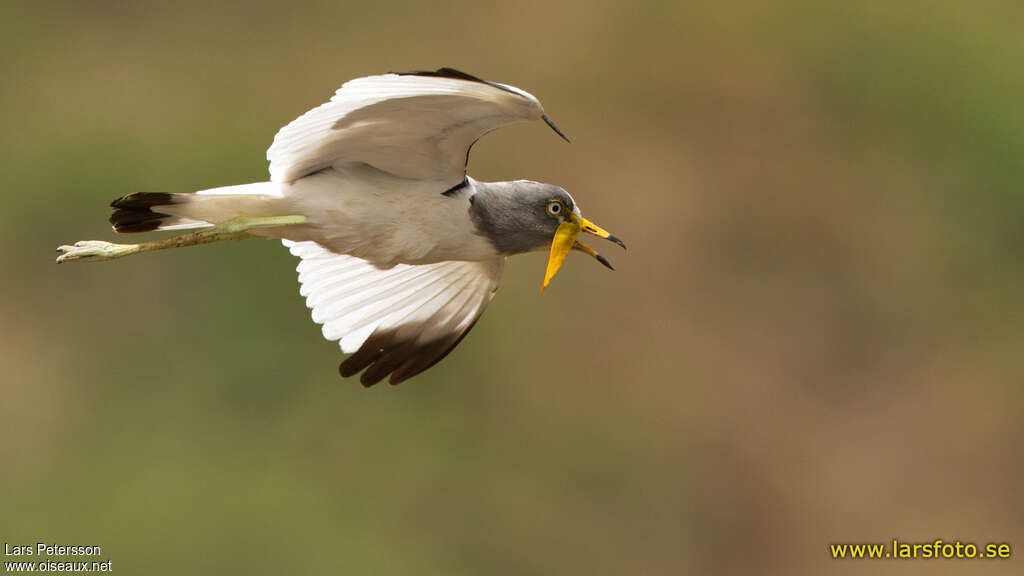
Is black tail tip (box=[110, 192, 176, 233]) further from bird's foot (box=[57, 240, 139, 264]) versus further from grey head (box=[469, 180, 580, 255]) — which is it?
grey head (box=[469, 180, 580, 255])

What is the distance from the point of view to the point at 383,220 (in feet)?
15.2

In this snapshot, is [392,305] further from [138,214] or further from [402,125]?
[138,214]

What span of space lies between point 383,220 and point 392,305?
0.85 meters

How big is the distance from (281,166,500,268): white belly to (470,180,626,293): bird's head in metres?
0.06

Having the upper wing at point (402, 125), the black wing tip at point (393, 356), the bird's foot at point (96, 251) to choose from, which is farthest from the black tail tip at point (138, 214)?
the black wing tip at point (393, 356)

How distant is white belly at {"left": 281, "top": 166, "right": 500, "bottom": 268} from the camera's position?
15.2 feet

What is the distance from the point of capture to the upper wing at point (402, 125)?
13.9 feet

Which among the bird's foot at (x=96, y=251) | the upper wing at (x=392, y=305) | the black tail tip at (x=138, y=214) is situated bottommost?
the upper wing at (x=392, y=305)

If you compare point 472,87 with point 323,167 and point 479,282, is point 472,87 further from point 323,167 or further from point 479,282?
point 479,282

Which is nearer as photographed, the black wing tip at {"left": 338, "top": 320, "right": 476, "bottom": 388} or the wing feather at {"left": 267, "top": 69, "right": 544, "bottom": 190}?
the wing feather at {"left": 267, "top": 69, "right": 544, "bottom": 190}

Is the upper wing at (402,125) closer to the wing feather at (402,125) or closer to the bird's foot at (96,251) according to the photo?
the wing feather at (402,125)

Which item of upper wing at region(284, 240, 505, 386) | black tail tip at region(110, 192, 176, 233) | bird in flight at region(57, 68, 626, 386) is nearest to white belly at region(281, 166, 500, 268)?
bird in flight at region(57, 68, 626, 386)

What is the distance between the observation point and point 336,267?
534 centimetres

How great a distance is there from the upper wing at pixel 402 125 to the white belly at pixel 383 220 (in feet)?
0.23
